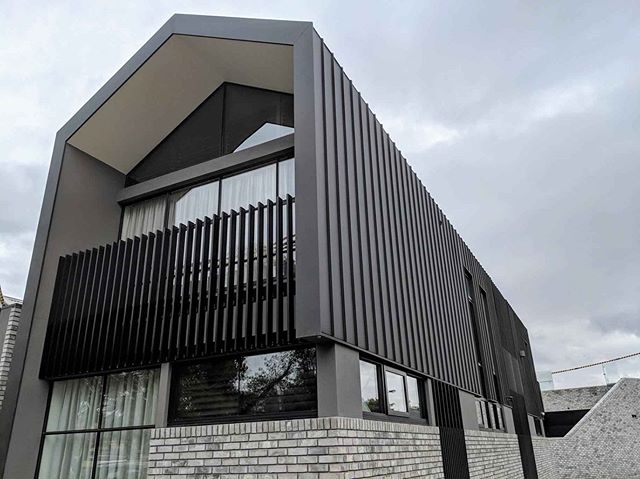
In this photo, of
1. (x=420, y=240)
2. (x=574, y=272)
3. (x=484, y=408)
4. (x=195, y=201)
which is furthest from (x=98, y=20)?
(x=574, y=272)

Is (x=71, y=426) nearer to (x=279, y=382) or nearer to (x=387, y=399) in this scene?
(x=279, y=382)

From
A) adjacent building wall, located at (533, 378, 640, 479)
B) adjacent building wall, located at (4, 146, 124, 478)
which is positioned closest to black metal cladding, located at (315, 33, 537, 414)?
adjacent building wall, located at (4, 146, 124, 478)

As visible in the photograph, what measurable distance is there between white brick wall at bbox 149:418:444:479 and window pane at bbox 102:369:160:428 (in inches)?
29.6

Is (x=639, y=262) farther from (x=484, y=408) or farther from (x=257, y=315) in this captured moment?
(x=257, y=315)

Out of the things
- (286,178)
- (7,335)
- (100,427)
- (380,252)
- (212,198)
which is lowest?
(100,427)

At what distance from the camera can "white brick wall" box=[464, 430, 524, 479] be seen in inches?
356

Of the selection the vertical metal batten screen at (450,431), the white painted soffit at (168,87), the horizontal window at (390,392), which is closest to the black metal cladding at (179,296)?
the horizontal window at (390,392)

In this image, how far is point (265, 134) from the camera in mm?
7645

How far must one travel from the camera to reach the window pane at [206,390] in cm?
528

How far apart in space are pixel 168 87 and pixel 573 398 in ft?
96.7

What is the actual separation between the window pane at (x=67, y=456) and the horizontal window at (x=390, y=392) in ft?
12.8

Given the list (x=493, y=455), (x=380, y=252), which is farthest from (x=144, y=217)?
(x=493, y=455)

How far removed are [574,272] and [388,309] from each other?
25.6m

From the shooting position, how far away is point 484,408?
11445 mm
